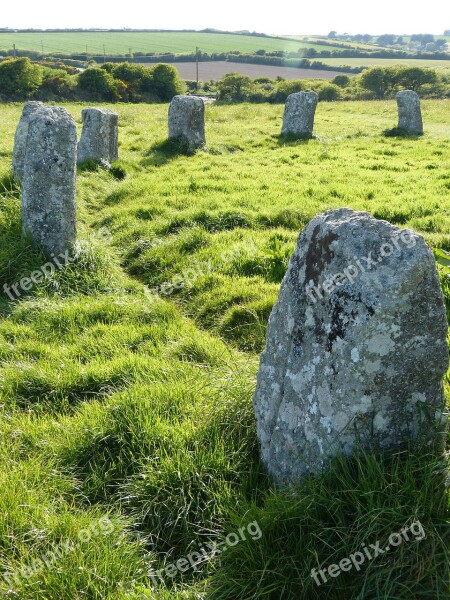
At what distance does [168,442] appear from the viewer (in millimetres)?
3754

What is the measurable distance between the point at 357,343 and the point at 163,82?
134ft

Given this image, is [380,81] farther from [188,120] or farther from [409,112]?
[188,120]

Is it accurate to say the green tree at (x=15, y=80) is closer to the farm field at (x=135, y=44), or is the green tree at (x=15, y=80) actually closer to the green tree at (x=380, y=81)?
the green tree at (x=380, y=81)

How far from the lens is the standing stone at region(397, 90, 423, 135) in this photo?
19859 millimetres

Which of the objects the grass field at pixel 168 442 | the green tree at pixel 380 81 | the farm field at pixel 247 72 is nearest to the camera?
the grass field at pixel 168 442

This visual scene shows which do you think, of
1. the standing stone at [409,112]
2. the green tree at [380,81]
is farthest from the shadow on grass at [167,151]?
the green tree at [380,81]

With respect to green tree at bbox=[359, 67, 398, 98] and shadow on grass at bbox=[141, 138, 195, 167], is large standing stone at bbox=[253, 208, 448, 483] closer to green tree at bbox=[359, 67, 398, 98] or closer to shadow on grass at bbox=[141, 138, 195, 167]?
shadow on grass at bbox=[141, 138, 195, 167]

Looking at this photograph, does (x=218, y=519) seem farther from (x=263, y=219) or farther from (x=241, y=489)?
(x=263, y=219)

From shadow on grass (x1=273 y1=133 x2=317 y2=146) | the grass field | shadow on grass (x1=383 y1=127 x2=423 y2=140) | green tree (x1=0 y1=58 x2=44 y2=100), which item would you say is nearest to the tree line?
green tree (x1=0 y1=58 x2=44 y2=100)

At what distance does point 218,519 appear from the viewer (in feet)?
10.7

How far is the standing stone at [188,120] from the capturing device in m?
16.0

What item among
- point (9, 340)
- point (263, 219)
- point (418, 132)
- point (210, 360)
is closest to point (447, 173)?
point (263, 219)

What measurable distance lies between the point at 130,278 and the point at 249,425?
4371mm

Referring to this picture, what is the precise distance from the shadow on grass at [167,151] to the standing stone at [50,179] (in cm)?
728
